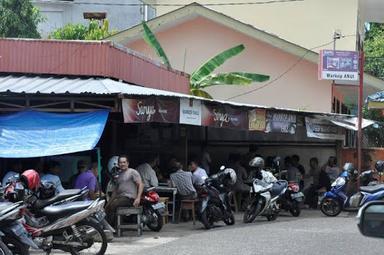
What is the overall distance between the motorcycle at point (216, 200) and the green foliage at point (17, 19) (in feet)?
60.0

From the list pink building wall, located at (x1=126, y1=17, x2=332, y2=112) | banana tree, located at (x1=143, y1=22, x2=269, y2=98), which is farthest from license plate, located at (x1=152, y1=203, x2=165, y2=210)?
pink building wall, located at (x1=126, y1=17, x2=332, y2=112)

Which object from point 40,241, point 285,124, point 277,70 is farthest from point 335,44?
point 40,241

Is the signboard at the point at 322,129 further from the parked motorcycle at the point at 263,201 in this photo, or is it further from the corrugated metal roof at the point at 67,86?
the corrugated metal roof at the point at 67,86

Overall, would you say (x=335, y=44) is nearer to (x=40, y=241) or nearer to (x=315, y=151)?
(x=315, y=151)

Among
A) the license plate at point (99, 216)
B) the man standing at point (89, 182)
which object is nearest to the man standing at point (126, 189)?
Answer: the man standing at point (89, 182)

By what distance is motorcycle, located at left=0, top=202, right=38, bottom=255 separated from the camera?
8.80 metres

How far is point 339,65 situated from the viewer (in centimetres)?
2067

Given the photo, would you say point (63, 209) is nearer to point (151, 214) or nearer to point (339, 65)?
point (151, 214)

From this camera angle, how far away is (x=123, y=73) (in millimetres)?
15562

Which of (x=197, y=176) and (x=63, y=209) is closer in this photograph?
(x=63, y=209)

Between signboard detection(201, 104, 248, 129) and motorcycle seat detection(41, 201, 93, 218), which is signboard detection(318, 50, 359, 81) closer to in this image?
signboard detection(201, 104, 248, 129)

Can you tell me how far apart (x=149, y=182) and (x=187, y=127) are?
15.8 feet

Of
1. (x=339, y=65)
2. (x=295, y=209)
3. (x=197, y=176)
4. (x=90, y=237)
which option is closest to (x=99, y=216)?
(x=90, y=237)

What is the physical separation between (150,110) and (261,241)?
11.1ft
